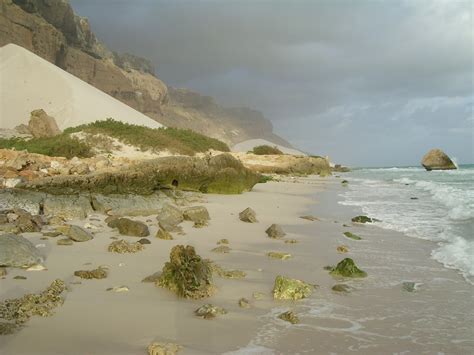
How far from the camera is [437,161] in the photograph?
55594mm

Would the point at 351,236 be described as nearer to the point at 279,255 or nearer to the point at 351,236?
the point at 351,236

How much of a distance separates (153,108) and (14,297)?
9481 centimetres

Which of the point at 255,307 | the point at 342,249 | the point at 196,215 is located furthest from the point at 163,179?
the point at 255,307

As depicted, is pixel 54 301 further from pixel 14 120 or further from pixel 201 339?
pixel 14 120

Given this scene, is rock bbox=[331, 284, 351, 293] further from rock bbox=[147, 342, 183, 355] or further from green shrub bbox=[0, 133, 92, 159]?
green shrub bbox=[0, 133, 92, 159]

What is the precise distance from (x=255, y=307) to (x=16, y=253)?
3207 mm

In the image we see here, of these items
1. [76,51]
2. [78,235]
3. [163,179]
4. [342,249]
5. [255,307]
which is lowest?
[255,307]

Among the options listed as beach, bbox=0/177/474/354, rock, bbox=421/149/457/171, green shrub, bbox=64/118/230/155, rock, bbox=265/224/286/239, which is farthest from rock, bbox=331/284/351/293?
rock, bbox=421/149/457/171

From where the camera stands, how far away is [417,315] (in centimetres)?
381

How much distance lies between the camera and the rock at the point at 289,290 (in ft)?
13.8

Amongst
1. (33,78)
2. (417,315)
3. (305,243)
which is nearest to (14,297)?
(417,315)

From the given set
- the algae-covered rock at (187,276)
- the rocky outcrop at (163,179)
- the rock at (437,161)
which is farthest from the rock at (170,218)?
the rock at (437,161)

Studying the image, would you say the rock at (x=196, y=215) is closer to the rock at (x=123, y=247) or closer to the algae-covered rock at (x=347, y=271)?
the rock at (x=123, y=247)

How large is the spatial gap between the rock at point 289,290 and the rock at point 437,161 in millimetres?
58555
